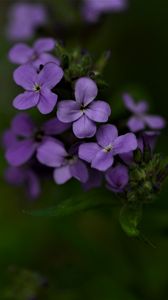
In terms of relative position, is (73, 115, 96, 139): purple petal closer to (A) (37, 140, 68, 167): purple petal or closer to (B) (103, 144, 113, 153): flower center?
(B) (103, 144, 113, 153): flower center

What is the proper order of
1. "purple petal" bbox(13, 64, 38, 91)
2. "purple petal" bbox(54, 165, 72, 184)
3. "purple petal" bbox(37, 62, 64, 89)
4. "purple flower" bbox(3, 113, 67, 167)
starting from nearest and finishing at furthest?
"purple petal" bbox(37, 62, 64, 89)
"purple petal" bbox(13, 64, 38, 91)
"purple petal" bbox(54, 165, 72, 184)
"purple flower" bbox(3, 113, 67, 167)

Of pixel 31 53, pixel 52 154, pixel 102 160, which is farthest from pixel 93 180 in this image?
pixel 31 53

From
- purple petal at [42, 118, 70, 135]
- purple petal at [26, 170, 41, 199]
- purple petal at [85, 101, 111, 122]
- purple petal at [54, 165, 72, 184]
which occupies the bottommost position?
purple petal at [26, 170, 41, 199]

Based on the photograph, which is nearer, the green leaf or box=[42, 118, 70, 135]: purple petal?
the green leaf

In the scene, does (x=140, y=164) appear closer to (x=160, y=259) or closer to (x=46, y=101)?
(x=46, y=101)

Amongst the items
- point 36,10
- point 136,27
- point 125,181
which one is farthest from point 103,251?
point 136,27

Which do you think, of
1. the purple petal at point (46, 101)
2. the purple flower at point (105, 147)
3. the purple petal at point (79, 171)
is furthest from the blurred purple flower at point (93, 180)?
the purple petal at point (46, 101)

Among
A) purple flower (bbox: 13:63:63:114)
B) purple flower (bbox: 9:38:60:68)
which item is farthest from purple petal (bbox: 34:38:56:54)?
purple flower (bbox: 13:63:63:114)

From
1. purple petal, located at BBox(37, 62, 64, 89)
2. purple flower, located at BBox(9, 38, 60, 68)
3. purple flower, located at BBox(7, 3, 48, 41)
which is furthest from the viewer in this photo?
purple flower, located at BBox(7, 3, 48, 41)
